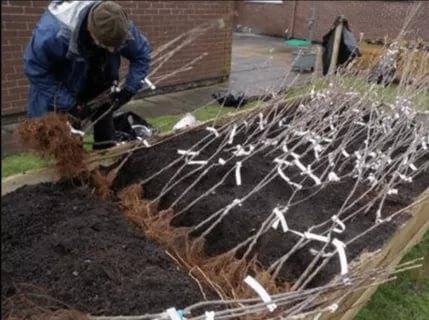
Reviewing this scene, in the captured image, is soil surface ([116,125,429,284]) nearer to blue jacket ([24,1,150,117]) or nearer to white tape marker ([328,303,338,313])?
white tape marker ([328,303,338,313])

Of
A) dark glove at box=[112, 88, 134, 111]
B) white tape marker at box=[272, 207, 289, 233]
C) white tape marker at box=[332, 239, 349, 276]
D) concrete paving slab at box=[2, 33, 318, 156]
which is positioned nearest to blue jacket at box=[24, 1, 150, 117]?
dark glove at box=[112, 88, 134, 111]

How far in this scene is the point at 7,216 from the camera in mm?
2203

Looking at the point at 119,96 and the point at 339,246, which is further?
the point at 119,96

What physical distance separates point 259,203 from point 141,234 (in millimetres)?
753

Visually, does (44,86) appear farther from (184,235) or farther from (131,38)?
(184,235)

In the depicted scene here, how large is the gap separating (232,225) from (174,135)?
110cm

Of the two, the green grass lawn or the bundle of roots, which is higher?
the bundle of roots

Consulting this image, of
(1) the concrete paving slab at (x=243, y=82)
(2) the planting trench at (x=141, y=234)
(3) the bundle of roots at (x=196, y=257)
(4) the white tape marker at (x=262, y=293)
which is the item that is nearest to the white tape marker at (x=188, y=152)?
(2) the planting trench at (x=141, y=234)

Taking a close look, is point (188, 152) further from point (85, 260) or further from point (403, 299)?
point (403, 299)

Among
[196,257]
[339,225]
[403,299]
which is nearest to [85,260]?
[196,257]

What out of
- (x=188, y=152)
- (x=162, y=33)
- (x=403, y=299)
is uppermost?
(x=162, y=33)

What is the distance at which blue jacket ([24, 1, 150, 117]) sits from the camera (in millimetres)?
2699

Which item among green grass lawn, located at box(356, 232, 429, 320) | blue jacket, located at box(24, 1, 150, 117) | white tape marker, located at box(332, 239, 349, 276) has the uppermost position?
blue jacket, located at box(24, 1, 150, 117)

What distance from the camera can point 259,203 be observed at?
2646 mm
